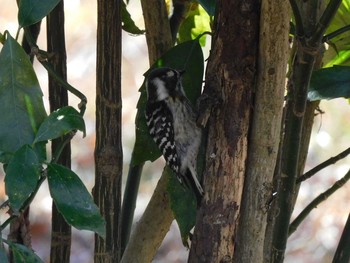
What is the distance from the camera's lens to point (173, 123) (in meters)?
1.97

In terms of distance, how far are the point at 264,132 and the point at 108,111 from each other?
0.95 ft

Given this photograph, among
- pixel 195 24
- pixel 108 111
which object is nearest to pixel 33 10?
pixel 108 111

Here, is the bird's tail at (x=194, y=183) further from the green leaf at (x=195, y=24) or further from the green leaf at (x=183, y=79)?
the green leaf at (x=195, y=24)

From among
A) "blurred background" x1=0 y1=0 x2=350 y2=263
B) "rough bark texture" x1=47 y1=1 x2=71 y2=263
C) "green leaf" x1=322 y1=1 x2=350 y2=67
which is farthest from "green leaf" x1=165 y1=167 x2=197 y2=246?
"blurred background" x1=0 y1=0 x2=350 y2=263

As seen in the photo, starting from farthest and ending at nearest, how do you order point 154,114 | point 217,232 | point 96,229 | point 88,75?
point 88,75, point 154,114, point 217,232, point 96,229

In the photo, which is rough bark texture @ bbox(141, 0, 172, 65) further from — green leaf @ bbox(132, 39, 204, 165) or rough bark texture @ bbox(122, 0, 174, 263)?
green leaf @ bbox(132, 39, 204, 165)

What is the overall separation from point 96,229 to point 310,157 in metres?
2.22

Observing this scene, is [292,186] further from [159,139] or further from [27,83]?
[27,83]

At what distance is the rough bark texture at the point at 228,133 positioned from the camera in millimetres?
1315

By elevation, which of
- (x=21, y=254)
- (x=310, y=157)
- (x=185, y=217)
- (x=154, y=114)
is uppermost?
(x=310, y=157)

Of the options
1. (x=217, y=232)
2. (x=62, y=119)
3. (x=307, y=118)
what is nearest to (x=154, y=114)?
(x=307, y=118)

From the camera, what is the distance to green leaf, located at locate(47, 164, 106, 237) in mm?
1094

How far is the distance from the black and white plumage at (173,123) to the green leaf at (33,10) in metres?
0.40

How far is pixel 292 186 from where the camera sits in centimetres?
147
